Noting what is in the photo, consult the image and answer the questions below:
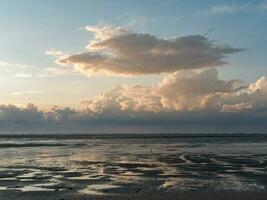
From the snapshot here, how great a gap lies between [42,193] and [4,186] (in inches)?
174

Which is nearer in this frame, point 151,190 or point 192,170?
point 151,190

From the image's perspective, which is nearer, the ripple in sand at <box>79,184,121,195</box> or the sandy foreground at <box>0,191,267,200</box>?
the sandy foreground at <box>0,191,267,200</box>

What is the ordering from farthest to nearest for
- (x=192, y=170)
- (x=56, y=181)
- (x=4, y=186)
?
(x=192, y=170)
(x=56, y=181)
(x=4, y=186)

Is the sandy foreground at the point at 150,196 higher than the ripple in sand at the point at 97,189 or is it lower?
lower

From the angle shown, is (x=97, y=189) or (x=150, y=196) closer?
(x=150, y=196)

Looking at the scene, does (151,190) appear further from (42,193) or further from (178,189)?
(42,193)

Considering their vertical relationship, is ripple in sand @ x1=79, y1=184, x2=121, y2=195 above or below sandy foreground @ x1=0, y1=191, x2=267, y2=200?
above

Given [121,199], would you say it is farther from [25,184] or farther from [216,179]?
[216,179]

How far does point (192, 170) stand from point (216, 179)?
704 centimetres

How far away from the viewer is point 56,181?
33.6 metres

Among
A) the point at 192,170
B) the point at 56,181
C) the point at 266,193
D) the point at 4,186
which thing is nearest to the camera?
the point at 266,193

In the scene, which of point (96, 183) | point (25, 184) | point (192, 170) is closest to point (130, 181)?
point (96, 183)

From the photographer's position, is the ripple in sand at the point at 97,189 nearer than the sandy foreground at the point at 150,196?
No

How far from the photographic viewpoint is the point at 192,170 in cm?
4206
